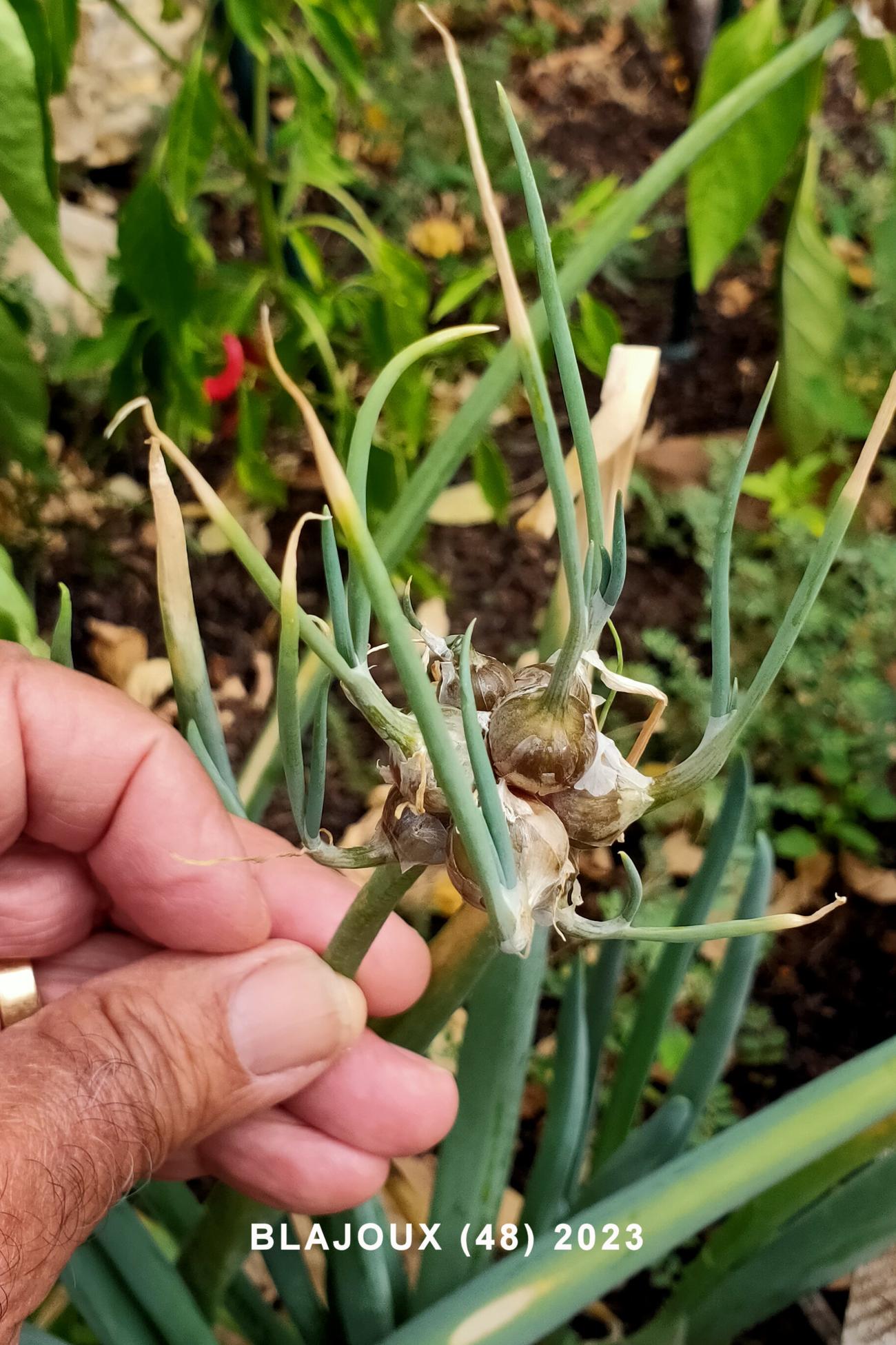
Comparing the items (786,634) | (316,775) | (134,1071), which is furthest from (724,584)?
(134,1071)

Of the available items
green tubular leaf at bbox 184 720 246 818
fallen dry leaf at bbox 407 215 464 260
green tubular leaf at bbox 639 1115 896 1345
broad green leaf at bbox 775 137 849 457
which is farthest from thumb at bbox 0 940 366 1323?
fallen dry leaf at bbox 407 215 464 260

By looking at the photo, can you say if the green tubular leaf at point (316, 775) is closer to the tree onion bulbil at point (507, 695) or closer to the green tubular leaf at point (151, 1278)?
the tree onion bulbil at point (507, 695)

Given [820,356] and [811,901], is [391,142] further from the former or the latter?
[811,901]

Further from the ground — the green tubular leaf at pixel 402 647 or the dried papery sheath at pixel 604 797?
the green tubular leaf at pixel 402 647

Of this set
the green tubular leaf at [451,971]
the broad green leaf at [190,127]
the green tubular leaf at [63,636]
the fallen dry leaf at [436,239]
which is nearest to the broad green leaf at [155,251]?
the broad green leaf at [190,127]

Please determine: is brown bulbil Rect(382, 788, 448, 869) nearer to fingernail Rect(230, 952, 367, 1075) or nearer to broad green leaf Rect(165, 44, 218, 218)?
fingernail Rect(230, 952, 367, 1075)
